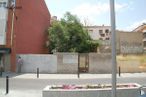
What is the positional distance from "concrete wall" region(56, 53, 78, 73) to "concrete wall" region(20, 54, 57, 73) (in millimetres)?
422

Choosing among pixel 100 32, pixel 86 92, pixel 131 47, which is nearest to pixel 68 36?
pixel 131 47

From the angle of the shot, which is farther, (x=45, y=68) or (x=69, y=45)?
(x=69, y=45)

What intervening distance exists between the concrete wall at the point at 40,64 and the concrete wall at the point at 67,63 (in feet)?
1.39

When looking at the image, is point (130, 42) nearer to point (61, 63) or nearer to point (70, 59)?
point (70, 59)

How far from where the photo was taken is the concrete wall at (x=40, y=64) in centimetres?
3441

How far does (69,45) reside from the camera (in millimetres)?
50031

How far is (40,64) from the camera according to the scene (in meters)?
34.5

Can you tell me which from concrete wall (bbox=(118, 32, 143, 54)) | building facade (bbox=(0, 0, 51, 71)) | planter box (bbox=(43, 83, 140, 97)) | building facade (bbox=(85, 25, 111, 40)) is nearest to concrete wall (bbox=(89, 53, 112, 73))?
building facade (bbox=(0, 0, 51, 71))

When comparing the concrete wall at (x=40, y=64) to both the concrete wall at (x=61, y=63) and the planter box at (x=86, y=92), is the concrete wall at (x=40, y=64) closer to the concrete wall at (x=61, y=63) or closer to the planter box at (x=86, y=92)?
the concrete wall at (x=61, y=63)

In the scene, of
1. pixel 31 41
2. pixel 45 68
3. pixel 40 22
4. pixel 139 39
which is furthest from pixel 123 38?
pixel 45 68

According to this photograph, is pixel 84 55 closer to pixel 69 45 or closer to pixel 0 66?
pixel 0 66

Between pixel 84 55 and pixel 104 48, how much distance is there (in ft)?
84.2

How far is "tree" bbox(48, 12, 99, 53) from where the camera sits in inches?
1951

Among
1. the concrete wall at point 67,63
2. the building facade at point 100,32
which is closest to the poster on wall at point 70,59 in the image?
the concrete wall at point 67,63
